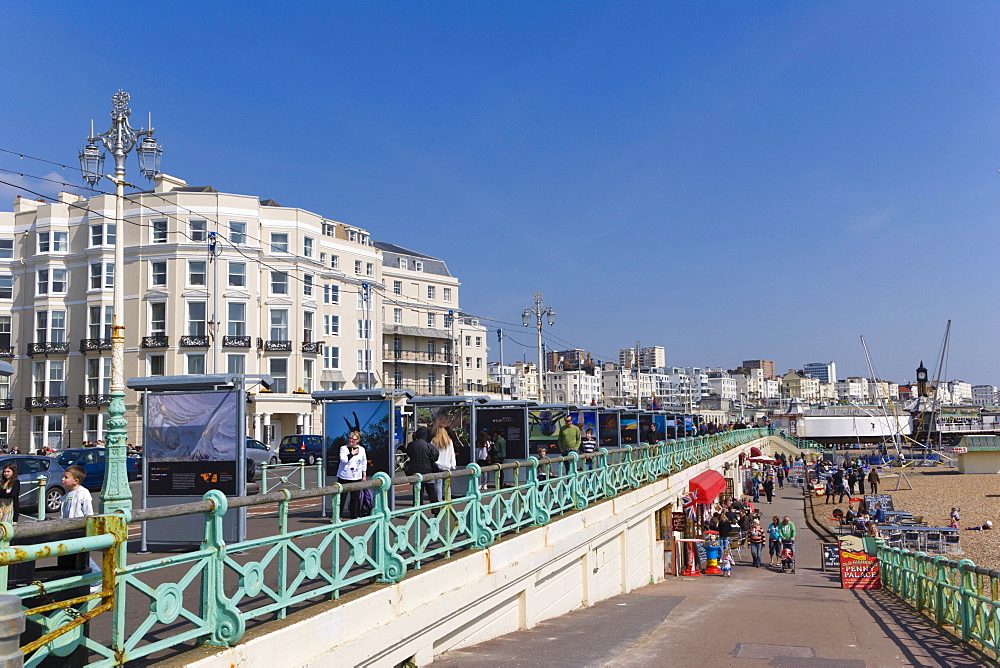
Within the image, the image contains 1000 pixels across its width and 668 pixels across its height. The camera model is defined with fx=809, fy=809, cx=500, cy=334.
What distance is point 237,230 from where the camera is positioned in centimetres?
4450

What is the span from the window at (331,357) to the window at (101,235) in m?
13.9

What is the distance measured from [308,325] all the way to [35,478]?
3149 cm

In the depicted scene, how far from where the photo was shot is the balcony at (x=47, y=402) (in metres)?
44.7

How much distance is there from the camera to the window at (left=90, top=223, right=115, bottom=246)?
146ft

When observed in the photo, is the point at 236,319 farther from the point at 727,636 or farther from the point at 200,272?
the point at 727,636

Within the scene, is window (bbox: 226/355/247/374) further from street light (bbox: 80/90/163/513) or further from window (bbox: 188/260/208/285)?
street light (bbox: 80/90/163/513)

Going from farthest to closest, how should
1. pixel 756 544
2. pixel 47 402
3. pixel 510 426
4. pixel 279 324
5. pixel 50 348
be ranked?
pixel 279 324 < pixel 50 348 < pixel 47 402 < pixel 756 544 < pixel 510 426

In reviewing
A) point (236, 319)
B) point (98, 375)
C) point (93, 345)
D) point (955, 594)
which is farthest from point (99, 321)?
point (955, 594)

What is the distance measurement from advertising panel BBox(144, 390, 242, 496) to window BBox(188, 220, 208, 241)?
116ft

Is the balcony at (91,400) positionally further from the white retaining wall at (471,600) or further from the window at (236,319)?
the white retaining wall at (471,600)

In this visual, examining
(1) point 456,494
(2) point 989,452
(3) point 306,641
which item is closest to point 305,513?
(1) point 456,494

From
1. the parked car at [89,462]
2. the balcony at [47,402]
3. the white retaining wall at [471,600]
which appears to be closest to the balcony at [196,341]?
the balcony at [47,402]

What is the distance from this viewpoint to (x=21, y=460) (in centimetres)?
1758

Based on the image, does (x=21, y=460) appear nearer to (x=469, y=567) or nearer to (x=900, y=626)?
(x=469, y=567)
